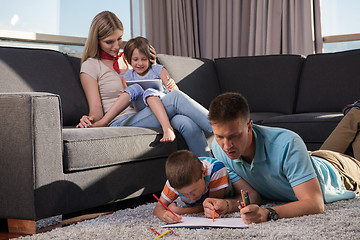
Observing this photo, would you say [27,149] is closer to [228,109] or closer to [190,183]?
[190,183]

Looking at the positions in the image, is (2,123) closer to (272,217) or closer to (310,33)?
(272,217)

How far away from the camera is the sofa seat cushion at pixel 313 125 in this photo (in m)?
2.91

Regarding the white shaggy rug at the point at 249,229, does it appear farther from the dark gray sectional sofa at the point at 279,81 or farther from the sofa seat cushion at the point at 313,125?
the dark gray sectional sofa at the point at 279,81

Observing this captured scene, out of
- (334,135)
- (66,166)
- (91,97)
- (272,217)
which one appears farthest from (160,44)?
(272,217)

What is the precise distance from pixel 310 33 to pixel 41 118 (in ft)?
10.3

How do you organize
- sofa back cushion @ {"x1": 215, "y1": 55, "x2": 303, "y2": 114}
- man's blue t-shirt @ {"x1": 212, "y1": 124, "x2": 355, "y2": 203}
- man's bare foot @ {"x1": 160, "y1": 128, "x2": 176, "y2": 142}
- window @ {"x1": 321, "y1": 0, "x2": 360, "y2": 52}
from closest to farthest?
man's blue t-shirt @ {"x1": 212, "y1": 124, "x2": 355, "y2": 203} → man's bare foot @ {"x1": 160, "y1": 128, "x2": 176, "y2": 142} → sofa back cushion @ {"x1": 215, "y1": 55, "x2": 303, "y2": 114} → window @ {"x1": 321, "y1": 0, "x2": 360, "y2": 52}

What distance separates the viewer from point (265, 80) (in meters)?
3.78

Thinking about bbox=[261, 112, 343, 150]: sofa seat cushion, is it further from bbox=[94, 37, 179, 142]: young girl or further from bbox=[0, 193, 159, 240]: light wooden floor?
bbox=[0, 193, 159, 240]: light wooden floor

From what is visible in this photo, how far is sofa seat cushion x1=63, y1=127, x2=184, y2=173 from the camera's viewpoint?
201 cm

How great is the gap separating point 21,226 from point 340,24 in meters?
3.61

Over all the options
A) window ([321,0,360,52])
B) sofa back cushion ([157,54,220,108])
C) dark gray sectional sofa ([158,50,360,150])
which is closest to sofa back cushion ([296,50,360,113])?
Answer: dark gray sectional sofa ([158,50,360,150])

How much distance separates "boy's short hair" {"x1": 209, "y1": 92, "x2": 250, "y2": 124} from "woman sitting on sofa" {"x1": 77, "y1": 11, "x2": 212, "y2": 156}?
93 cm

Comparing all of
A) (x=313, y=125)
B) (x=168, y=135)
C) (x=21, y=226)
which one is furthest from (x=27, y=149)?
(x=313, y=125)

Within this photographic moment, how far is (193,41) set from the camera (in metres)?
4.98
